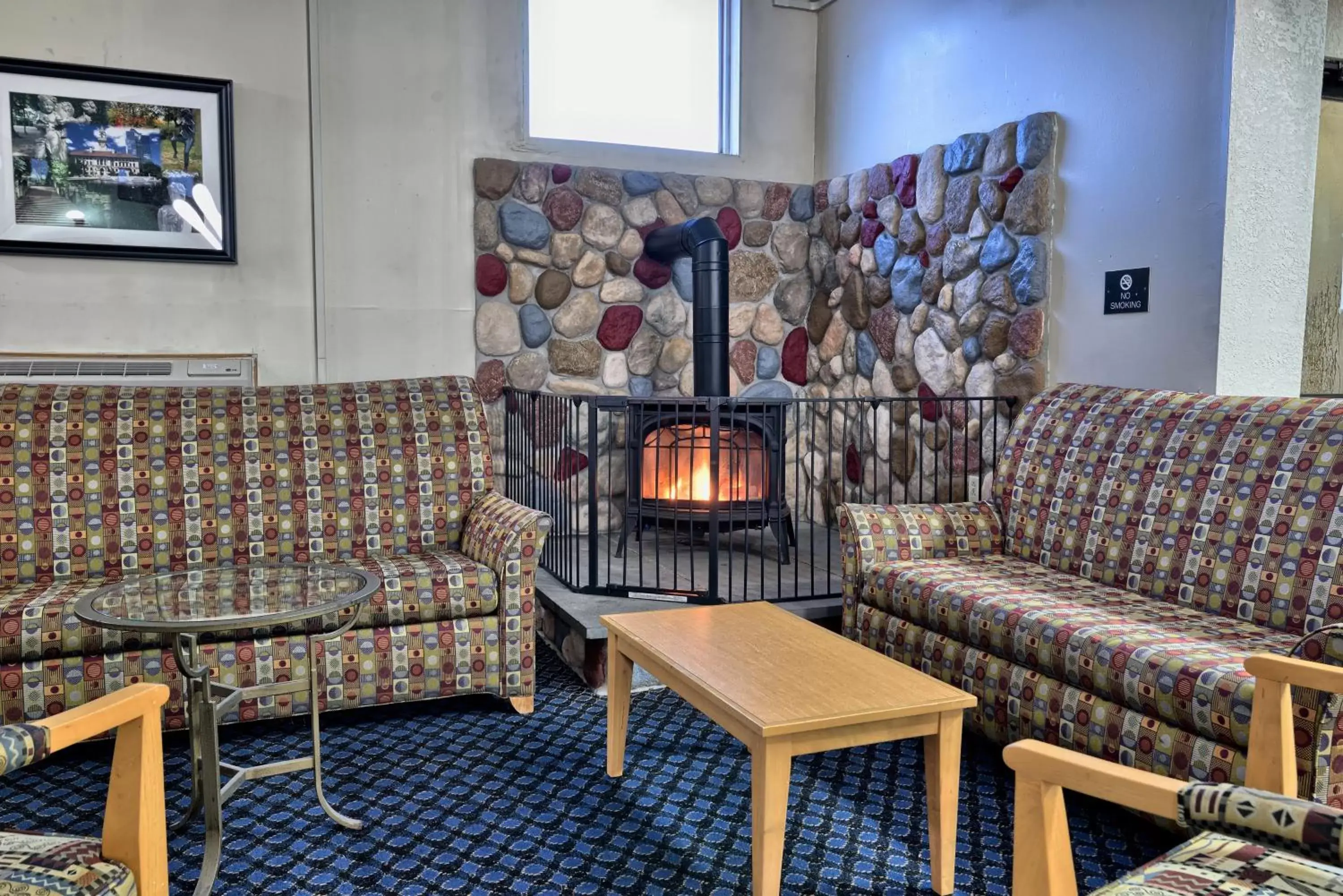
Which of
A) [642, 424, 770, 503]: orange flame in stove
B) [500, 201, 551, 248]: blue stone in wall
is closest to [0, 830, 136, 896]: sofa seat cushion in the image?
[642, 424, 770, 503]: orange flame in stove

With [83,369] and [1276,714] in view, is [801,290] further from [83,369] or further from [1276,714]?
[1276,714]

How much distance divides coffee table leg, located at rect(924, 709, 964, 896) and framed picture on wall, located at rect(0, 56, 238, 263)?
345 centimetres

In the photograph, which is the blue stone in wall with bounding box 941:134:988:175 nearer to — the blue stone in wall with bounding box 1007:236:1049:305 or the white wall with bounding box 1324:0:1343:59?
the blue stone in wall with bounding box 1007:236:1049:305

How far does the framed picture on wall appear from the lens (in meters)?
3.85

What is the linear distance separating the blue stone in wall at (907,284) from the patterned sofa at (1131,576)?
3.41 ft

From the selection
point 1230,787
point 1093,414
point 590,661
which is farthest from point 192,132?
point 1230,787

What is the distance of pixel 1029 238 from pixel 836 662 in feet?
6.95

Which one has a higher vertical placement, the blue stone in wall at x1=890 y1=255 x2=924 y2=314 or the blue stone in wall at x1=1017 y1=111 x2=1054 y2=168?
the blue stone in wall at x1=1017 y1=111 x2=1054 y2=168

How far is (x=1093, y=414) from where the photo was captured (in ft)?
10.3

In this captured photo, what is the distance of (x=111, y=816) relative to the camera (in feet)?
4.63

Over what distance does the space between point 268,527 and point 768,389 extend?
2.62 meters

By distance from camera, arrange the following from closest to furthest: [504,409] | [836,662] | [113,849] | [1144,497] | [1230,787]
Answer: [1230,787] < [113,849] < [836,662] < [1144,497] < [504,409]

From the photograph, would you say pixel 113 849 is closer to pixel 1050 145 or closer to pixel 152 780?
pixel 152 780

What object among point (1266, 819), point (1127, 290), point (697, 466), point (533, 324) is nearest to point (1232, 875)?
point (1266, 819)
